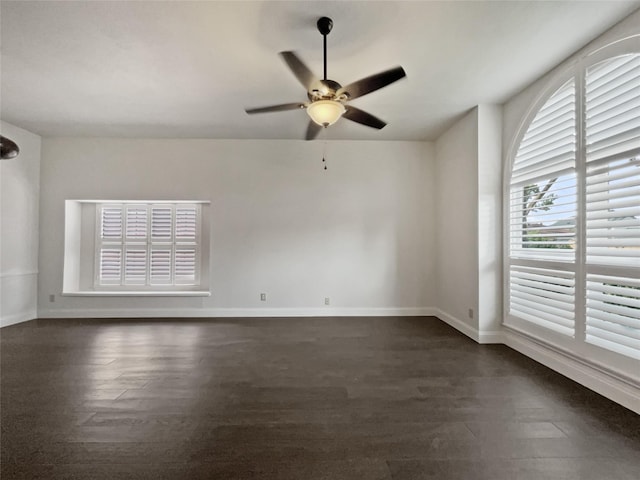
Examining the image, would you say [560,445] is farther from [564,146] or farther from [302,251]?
[302,251]

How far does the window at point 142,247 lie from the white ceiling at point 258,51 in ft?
5.04

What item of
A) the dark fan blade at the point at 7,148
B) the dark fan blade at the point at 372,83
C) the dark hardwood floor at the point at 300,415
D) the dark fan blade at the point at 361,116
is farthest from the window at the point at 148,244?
the dark fan blade at the point at 372,83

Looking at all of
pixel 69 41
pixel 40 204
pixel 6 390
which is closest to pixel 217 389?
pixel 6 390

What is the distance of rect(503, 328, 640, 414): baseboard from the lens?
6.59 feet

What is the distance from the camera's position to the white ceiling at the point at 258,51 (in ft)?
6.46

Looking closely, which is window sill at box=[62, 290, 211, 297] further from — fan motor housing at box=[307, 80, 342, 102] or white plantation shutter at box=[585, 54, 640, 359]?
white plantation shutter at box=[585, 54, 640, 359]

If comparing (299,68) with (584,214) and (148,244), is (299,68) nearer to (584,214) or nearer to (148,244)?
(584,214)

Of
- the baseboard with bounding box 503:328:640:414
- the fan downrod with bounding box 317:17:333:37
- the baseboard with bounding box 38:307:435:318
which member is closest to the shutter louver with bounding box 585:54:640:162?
the baseboard with bounding box 503:328:640:414

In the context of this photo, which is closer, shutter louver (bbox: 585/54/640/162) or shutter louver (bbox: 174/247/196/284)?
shutter louver (bbox: 585/54/640/162)

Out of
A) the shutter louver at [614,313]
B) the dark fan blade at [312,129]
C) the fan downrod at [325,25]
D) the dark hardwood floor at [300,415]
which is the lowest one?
the dark hardwood floor at [300,415]

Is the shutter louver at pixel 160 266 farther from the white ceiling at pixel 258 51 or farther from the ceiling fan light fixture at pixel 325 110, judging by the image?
the ceiling fan light fixture at pixel 325 110

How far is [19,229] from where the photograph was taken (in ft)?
13.5

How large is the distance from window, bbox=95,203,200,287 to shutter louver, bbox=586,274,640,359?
4.85 meters

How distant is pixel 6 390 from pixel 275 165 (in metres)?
3.72
